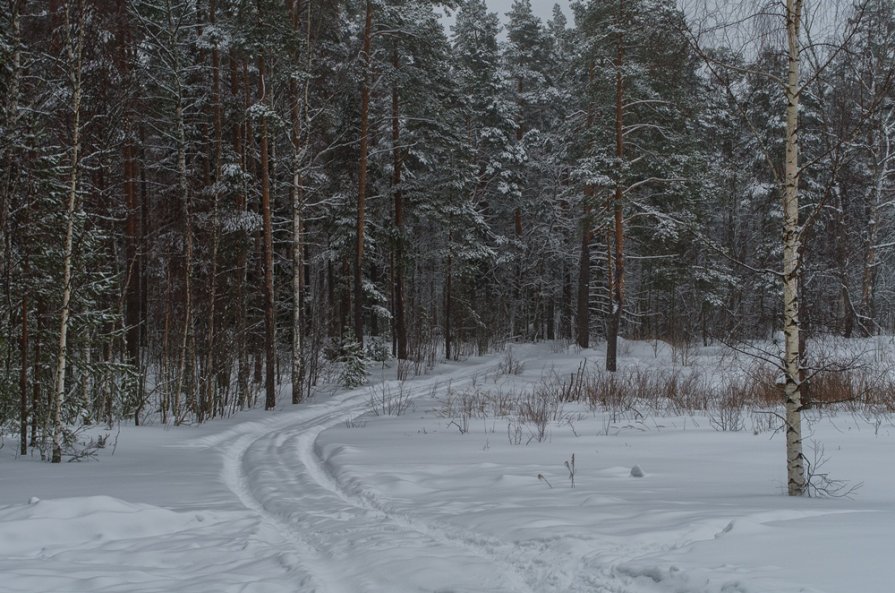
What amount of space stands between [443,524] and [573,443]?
13.8 ft

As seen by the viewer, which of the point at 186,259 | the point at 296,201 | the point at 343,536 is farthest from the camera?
the point at 296,201

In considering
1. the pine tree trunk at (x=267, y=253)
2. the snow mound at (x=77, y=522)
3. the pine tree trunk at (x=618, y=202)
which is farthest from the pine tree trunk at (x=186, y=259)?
the pine tree trunk at (x=618, y=202)

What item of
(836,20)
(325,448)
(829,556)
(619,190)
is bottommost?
(325,448)

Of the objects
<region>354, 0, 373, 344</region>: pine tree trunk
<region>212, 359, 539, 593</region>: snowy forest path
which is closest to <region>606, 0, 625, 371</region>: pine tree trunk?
<region>354, 0, 373, 344</region>: pine tree trunk

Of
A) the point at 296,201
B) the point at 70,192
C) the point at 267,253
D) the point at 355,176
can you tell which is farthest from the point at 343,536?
the point at 355,176

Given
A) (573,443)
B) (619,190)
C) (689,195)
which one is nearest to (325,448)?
(573,443)

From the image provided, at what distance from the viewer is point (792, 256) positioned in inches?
198

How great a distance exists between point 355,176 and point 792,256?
2095 cm

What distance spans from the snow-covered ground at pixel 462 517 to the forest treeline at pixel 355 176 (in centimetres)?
182

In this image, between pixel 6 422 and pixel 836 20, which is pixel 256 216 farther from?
pixel 836 20

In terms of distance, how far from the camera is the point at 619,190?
19672 millimetres

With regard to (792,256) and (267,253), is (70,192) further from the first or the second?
(792,256)

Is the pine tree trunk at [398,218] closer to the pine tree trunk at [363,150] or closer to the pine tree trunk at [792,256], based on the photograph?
the pine tree trunk at [363,150]

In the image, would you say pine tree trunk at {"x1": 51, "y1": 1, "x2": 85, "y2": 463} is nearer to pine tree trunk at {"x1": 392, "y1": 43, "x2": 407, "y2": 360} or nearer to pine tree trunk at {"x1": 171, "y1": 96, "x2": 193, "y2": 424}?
pine tree trunk at {"x1": 171, "y1": 96, "x2": 193, "y2": 424}
